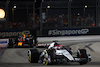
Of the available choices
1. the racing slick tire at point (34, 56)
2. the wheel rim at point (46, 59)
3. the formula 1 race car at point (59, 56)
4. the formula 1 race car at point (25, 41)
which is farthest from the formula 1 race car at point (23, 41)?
the wheel rim at point (46, 59)

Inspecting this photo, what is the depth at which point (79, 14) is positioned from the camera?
1307 inches

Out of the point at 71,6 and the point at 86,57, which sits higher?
the point at 71,6

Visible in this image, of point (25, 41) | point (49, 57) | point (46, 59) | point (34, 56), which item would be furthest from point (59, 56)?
point (25, 41)

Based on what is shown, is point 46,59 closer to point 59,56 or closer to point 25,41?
point 59,56

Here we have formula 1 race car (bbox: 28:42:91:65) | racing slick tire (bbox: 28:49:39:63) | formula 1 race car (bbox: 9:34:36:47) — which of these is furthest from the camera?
formula 1 race car (bbox: 9:34:36:47)

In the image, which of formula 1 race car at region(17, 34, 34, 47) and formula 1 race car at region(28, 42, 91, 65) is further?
formula 1 race car at region(17, 34, 34, 47)

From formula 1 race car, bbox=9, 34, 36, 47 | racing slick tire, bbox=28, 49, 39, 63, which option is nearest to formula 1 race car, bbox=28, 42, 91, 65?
racing slick tire, bbox=28, 49, 39, 63

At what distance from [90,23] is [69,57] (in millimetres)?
24099

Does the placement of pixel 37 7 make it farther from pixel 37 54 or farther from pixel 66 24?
pixel 37 54

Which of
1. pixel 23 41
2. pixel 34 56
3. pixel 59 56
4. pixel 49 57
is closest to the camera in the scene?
pixel 49 57

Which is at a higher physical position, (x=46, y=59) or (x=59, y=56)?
(x=59, y=56)

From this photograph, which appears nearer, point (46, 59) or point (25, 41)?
point (46, 59)

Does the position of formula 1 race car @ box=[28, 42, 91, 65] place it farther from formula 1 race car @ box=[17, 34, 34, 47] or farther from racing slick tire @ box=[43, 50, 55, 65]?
formula 1 race car @ box=[17, 34, 34, 47]

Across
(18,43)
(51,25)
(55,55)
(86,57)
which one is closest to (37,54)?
(55,55)
